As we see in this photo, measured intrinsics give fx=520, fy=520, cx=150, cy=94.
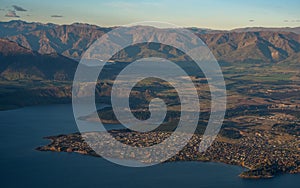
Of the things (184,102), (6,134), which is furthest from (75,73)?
(6,134)

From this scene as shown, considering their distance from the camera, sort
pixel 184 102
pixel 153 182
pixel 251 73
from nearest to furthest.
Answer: pixel 153 182 < pixel 184 102 < pixel 251 73

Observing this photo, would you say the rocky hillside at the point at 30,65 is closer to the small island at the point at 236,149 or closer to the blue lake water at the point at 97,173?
the small island at the point at 236,149

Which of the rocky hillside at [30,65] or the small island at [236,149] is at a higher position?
the rocky hillside at [30,65]

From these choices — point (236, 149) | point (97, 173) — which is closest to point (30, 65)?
point (236, 149)

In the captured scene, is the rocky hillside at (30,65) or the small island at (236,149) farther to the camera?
the rocky hillside at (30,65)

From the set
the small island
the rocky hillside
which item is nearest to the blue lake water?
the small island

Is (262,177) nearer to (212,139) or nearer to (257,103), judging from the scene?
(212,139)

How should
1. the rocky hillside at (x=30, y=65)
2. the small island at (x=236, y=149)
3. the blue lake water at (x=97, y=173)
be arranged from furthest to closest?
the rocky hillside at (x=30, y=65) → the small island at (x=236, y=149) → the blue lake water at (x=97, y=173)

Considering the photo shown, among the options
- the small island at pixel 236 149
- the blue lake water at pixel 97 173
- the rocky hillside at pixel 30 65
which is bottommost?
the blue lake water at pixel 97 173

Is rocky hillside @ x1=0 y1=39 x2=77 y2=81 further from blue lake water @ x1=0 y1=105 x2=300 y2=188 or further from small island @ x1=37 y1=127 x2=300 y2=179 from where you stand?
blue lake water @ x1=0 y1=105 x2=300 y2=188

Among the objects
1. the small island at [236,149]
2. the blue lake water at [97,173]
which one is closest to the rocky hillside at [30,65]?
the small island at [236,149]

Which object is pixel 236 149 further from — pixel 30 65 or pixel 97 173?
pixel 30 65
